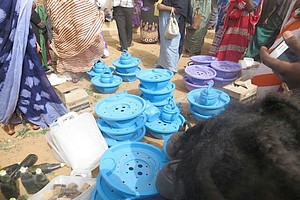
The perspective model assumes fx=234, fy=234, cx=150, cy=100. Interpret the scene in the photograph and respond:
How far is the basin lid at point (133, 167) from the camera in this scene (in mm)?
1123

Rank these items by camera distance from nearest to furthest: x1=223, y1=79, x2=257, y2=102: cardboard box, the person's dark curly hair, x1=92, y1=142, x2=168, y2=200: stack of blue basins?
the person's dark curly hair → x1=92, y1=142, x2=168, y2=200: stack of blue basins → x1=223, y1=79, x2=257, y2=102: cardboard box

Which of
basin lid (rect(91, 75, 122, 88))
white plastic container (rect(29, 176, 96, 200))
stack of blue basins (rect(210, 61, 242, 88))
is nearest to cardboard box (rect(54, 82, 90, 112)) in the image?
basin lid (rect(91, 75, 122, 88))

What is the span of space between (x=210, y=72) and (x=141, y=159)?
2.26 metres

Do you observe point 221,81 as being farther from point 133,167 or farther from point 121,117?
point 133,167

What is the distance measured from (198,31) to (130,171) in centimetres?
392

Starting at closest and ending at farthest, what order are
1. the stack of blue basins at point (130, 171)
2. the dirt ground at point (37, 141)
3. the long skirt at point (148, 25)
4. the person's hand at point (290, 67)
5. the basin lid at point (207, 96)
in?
the person's hand at point (290, 67) → the stack of blue basins at point (130, 171) → the dirt ground at point (37, 141) → the basin lid at point (207, 96) → the long skirt at point (148, 25)

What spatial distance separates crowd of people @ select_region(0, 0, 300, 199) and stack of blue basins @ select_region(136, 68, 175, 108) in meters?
0.95

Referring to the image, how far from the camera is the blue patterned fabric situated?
2.13 metres

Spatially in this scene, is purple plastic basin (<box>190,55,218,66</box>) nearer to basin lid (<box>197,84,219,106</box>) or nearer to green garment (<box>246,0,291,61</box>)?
green garment (<box>246,0,291,61</box>)

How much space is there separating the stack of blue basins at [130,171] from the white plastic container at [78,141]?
2.35ft

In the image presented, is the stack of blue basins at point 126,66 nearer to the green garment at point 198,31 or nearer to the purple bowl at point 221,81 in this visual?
the purple bowl at point 221,81

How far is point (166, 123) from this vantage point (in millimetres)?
2438

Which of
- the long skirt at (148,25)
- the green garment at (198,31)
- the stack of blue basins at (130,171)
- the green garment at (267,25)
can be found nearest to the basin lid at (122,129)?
the stack of blue basins at (130,171)

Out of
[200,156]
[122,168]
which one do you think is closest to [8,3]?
[122,168]
